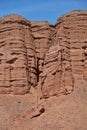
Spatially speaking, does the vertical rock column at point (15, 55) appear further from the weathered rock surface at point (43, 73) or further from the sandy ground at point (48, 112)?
the sandy ground at point (48, 112)

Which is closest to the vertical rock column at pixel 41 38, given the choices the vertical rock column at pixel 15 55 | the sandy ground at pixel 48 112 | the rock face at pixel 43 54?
the rock face at pixel 43 54

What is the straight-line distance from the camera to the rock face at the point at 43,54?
76.2 metres

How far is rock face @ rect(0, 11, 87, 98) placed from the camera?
250ft

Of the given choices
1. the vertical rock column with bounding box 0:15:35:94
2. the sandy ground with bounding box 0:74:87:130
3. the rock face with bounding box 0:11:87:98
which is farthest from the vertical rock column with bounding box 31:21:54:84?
the sandy ground with bounding box 0:74:87:130

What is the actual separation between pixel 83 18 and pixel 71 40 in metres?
4.78

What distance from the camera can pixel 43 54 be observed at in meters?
86.9

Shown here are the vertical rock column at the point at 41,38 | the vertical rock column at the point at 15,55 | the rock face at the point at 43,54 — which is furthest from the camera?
the vertical rock column at the point at 41,38

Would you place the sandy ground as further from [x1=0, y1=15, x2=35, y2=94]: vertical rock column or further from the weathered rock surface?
[x1=0, y1=15, x2=35, y2=94]: vertical rock column

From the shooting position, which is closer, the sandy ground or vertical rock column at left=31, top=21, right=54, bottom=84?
the sandy ground

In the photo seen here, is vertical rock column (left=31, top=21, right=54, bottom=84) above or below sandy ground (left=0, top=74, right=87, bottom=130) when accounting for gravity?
above

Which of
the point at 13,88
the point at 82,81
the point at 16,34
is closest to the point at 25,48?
the point at 16,34

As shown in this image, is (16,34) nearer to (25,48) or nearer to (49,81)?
(25,48)

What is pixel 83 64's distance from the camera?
7900 centimetres

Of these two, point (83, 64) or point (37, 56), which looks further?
point (37, 56)
